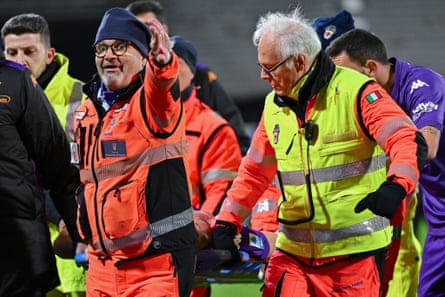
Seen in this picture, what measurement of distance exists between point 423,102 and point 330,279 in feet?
3.41

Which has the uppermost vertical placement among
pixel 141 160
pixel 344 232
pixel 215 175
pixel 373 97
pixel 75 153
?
pixel 373 97

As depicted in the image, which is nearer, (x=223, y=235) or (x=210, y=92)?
(x=223, y=235)

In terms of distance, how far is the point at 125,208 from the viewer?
176 inches

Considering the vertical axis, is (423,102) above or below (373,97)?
below

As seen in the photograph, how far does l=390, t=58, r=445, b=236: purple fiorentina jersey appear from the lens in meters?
5.18

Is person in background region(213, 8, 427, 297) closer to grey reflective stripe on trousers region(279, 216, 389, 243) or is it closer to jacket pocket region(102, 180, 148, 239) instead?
grey reflective stripe on trousers region(279, 216, 389, 243)

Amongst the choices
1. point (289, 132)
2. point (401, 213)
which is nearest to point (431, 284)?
point (401, 213)

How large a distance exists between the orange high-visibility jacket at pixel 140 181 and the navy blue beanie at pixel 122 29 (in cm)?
26

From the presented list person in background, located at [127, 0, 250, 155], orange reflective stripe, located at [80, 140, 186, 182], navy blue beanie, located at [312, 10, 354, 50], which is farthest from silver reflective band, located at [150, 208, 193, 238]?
person in background, located at [127, 0, 250, 155]

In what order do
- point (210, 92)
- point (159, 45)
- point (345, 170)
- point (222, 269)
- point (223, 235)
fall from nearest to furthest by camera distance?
point (159, 45) → point (345, 170) → point (223, 235) → point (222, 269) → point (210, 92)

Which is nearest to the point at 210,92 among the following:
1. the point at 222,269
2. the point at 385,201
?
the point at 222,269

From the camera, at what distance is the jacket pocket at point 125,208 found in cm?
447

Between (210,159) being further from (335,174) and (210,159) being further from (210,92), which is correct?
(210,92)

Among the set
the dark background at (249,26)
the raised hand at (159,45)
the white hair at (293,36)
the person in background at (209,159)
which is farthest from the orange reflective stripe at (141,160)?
the dark background at (249,26)
